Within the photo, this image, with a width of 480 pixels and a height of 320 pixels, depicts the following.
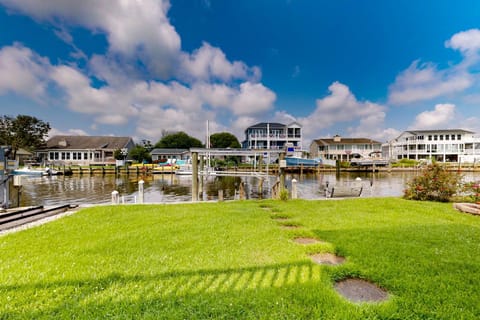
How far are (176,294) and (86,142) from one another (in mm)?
63802

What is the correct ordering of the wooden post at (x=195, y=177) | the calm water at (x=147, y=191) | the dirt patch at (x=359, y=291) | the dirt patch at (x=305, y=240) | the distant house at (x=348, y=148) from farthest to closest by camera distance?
1. the distant house at (x=348, y=148)
2. the calm water at (x=147, y=191)
3. the wooden post at (x=195, y=177)
4. the dirt patch at (x=305, y=240)
5. the dirt patch at (x=359, y=291)

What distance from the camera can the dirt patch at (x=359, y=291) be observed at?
3.05 m

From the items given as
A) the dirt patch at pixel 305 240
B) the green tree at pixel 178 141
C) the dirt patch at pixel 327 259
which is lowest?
the dirt patch at pixel 305 240

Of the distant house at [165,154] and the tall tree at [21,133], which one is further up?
the tall tree at [21,133]

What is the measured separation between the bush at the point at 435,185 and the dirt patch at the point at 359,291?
9.93 metres

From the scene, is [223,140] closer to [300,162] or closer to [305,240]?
[300,162]

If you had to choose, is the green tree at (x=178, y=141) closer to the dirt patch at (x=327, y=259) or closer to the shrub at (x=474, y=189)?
the shrub at (x=474, y=189)

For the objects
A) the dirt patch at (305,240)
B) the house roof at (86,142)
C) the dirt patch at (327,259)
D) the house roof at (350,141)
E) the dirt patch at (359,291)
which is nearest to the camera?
the dirt patch at (359,291)

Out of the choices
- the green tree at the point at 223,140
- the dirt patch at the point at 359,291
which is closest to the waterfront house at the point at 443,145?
the green tree at the point at 223,140

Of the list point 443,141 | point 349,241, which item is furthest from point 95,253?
point 443,141

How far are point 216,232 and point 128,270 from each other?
2.37 m

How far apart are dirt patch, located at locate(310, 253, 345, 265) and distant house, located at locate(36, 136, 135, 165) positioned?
186 ft

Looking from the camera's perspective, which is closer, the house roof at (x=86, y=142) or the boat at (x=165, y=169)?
the boat at (x=165, y=169)

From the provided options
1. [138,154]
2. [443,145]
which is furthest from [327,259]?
[443,145]
